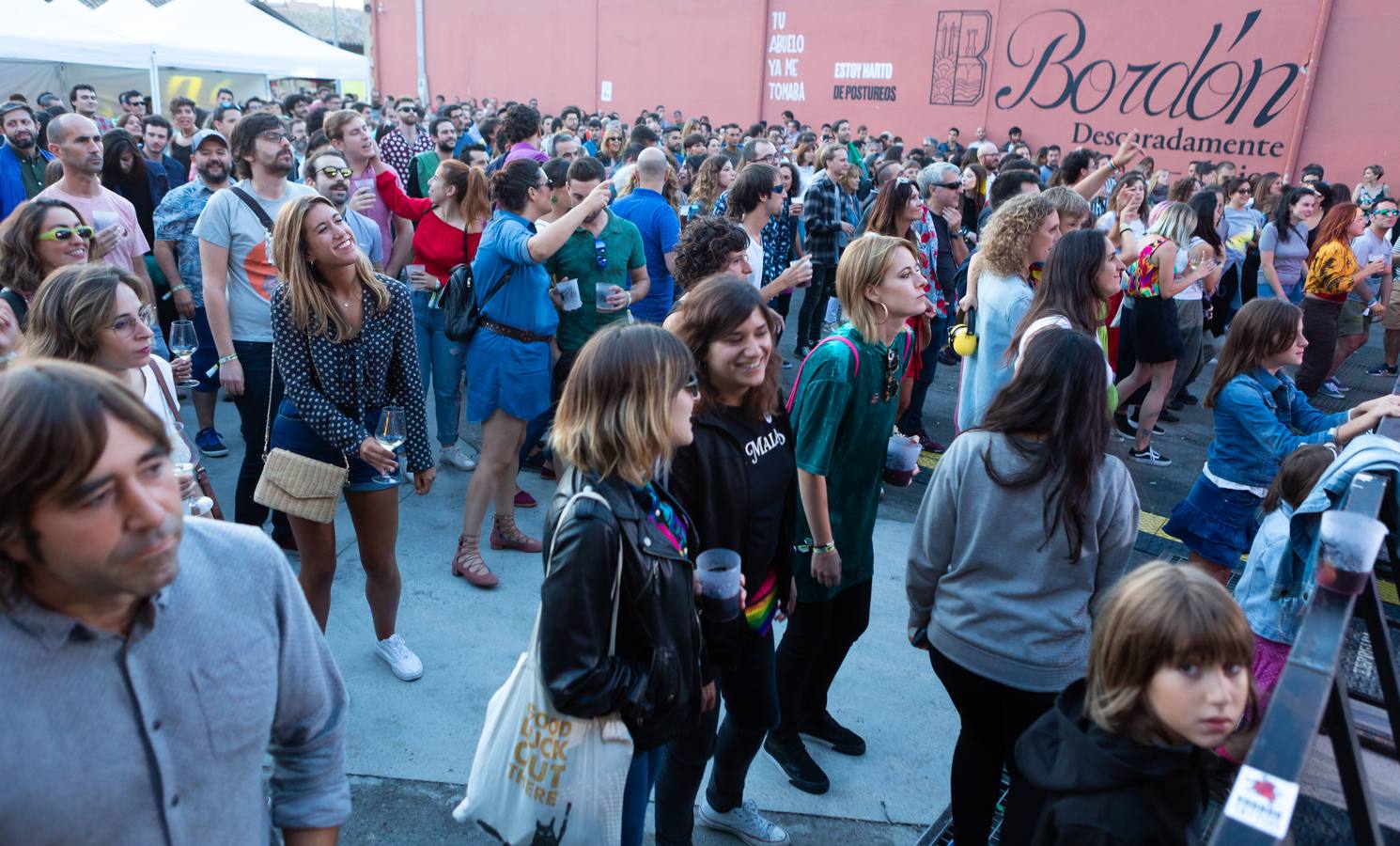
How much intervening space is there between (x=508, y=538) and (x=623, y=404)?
2807 mm

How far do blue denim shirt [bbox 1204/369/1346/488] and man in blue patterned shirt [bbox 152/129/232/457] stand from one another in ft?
16.9

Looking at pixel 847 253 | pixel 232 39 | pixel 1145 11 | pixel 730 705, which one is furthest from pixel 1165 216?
pixel 232 39

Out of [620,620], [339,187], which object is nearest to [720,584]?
[620,620]

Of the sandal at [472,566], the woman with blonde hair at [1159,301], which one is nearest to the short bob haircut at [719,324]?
the sandal at [472,566]

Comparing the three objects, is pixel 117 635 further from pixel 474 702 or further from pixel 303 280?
pixel 474 702

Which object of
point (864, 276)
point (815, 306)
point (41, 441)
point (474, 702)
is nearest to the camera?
point (41, 441)

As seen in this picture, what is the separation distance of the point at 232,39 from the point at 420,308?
1294cm

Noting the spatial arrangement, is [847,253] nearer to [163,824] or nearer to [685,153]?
[163,824]

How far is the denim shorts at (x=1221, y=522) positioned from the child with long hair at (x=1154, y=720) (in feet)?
8.18

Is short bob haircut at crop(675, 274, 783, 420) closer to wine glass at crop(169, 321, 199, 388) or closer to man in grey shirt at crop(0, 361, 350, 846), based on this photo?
man in grey shirt at crop(0, 361, 350, 846)

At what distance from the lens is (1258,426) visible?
383 centimetres

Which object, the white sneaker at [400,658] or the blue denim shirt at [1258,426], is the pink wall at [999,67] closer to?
the blue denim shirt at [1258,426]

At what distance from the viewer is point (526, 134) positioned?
7.18 m

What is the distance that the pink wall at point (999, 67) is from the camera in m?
14.8
